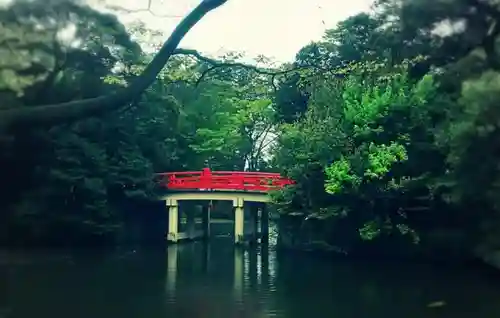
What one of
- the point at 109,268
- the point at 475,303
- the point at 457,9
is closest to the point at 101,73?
the point at 109,268

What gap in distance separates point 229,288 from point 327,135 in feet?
24.7

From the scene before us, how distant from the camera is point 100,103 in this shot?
232 cm

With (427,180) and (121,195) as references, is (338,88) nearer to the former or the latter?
(427,180)

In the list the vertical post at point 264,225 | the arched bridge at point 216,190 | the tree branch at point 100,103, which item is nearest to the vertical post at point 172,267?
the arched bridge at point 216,190

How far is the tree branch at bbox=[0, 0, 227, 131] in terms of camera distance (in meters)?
2.27

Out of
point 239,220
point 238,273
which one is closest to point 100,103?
point 238,273

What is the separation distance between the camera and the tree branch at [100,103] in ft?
7.45

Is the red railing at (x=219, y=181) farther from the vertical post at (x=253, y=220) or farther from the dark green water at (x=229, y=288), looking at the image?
the dark green water at (x=229, y=288)

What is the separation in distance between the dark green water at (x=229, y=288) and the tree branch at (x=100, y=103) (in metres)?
7.64

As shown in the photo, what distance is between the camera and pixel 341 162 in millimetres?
18484

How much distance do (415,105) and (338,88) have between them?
2.82 m

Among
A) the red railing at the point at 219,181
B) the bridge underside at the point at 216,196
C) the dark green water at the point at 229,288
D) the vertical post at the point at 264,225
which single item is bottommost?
the dark green water at the point at 229,288

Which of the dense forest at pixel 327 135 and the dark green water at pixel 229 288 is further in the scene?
the dark green water at pixel 229 288

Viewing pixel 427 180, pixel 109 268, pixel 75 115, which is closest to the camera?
pixel 75 115
